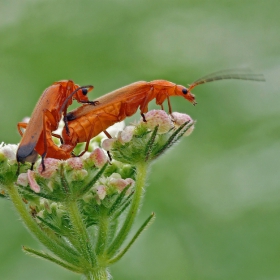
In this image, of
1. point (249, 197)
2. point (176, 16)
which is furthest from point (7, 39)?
point (249, 197)

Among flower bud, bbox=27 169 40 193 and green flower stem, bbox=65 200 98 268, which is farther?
green flower stem, bbox=65 200 98 268

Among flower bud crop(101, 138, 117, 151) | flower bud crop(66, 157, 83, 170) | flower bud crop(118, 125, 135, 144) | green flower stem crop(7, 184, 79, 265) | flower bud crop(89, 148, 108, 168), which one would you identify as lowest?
green flower stem crop(7, 184, 79, 265)

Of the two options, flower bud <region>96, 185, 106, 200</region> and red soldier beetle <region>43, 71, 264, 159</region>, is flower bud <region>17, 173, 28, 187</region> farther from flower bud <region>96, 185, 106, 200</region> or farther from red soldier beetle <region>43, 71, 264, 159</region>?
flower bud <region>96, 185, 106, 200</region>

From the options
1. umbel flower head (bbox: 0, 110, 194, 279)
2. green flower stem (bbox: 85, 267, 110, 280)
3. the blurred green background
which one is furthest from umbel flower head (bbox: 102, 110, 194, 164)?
the blurred green background

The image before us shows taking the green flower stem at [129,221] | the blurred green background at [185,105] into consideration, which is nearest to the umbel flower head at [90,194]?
the green flower stem at [129,221]

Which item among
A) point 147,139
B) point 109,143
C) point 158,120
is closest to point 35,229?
point 109,143

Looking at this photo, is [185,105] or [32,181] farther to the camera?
[185,105]

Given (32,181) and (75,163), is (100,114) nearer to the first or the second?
(75,163)

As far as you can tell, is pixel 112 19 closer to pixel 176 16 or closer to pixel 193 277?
pixel 176 16
